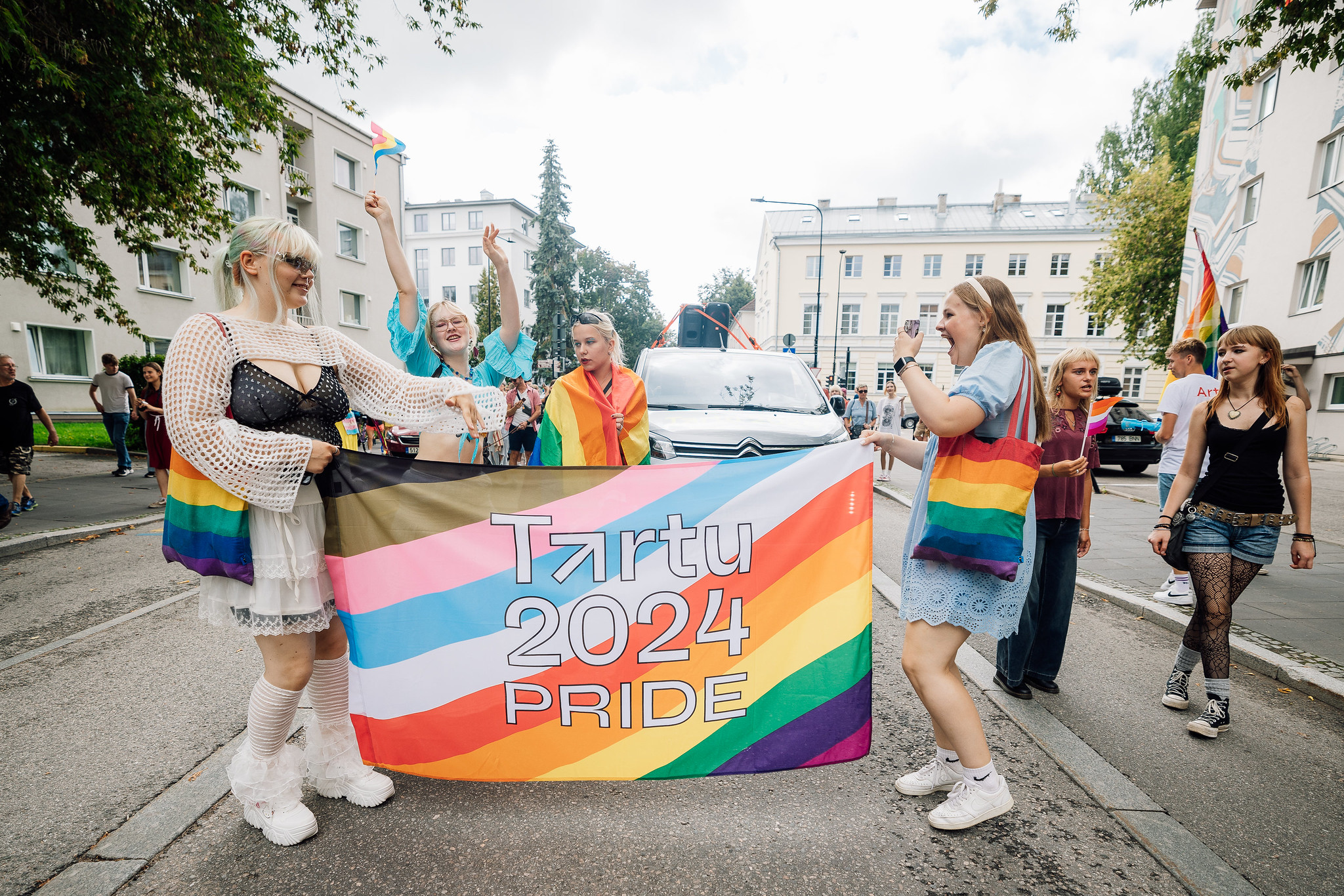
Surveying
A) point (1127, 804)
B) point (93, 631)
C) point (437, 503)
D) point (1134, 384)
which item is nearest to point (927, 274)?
point (1134, 384)

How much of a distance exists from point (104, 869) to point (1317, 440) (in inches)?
935

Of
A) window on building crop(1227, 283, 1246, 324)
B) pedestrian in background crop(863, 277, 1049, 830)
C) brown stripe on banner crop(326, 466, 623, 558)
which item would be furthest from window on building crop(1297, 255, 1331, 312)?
brown stripe on banner crop(326, 466, 623, 558)

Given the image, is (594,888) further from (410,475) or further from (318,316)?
(318,316)

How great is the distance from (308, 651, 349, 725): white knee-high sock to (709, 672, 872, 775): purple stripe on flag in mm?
1491

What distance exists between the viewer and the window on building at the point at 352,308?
27.5 m

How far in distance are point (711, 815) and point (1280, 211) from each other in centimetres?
2416

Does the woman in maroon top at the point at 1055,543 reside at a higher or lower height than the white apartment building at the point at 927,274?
lower

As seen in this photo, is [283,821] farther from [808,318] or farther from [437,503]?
[808,318]

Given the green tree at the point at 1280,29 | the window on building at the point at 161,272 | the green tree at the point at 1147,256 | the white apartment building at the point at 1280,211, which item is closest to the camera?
the green tree at the point at 1280,29

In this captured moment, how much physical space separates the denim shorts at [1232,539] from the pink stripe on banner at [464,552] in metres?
2.66

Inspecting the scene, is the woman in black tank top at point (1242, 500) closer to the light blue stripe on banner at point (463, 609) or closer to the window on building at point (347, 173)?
the light blue stripe on banner at point (463, 609)

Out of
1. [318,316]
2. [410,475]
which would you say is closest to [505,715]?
[410,475]

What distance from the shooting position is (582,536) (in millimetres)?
2346

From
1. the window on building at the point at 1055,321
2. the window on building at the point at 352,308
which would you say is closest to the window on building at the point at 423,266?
the window on building at the point at 352,308
